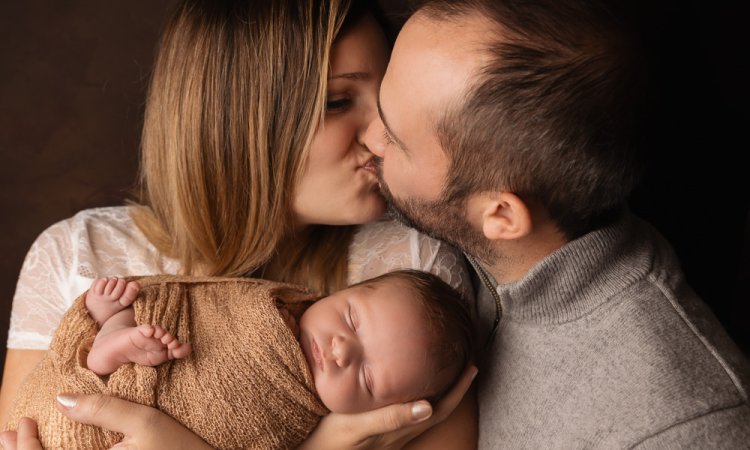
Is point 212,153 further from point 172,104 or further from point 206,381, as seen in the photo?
point 206,381

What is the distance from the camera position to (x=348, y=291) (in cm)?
145

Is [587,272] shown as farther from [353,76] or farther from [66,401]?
[66,401]

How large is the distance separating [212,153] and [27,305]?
62cm

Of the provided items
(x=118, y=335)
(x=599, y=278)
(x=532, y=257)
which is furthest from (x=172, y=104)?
(x=599, y=278)

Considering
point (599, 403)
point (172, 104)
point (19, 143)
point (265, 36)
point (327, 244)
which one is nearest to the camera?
point (599, 403)

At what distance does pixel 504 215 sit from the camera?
48.7 inches

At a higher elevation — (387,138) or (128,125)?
(387,138)

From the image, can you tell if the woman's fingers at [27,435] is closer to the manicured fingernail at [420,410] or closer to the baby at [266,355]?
the baby at [266,355]

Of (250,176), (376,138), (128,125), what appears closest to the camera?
(376,138)

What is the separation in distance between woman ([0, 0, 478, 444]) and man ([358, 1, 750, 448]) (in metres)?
0.22

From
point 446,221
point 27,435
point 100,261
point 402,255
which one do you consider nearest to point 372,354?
point 446,221

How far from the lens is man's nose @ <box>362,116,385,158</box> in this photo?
55.9 inches

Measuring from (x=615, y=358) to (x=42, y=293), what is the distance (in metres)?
1.38

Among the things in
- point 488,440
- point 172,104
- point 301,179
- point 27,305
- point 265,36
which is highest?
point 265,36
